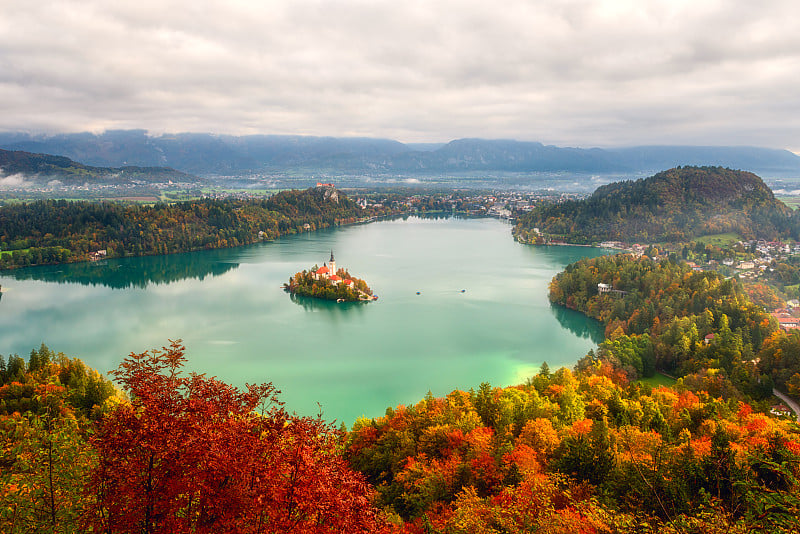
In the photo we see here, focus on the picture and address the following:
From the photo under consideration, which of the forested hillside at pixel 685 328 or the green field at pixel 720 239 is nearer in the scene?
the forested hillside at pixel 685 328

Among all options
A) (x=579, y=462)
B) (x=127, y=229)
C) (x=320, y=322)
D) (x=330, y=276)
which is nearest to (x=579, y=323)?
(x=320, y=322)

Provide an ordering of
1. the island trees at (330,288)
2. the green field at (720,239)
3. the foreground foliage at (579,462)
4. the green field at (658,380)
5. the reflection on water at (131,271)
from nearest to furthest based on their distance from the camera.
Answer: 1. the foreground foliage at (579,462)
2. the green field at (658,380)
3. the island trees at (330,288)
4. the reflection on water at (131,271)
5. the green field at (720,239)

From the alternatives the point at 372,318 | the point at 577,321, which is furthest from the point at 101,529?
the point at 577,321

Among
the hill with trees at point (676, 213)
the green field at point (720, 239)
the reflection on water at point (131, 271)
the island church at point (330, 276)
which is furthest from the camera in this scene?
the hill with trees at point (676, 213)

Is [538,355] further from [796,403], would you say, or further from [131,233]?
[131,233]

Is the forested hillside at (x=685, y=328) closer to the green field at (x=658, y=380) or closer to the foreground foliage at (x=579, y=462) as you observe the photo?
the green field at (x=658, y=380)

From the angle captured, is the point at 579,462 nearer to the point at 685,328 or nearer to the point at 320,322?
the point at 685,328

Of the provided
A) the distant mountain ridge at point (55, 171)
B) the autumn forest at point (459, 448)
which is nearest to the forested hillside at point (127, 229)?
the autumn forest at point (459, 448)

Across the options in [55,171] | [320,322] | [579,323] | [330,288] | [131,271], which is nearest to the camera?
[579,323]
